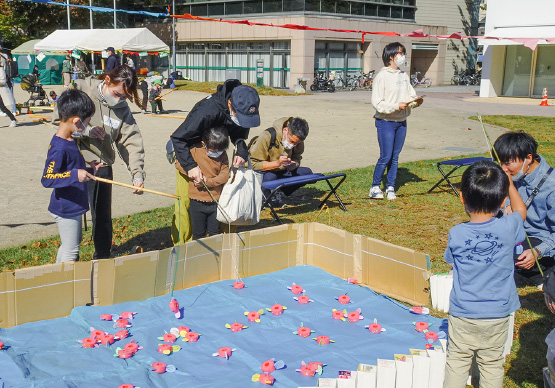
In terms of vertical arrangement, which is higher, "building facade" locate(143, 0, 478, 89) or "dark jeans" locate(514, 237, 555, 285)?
"building facade" locate(143, 0, 478, 89)

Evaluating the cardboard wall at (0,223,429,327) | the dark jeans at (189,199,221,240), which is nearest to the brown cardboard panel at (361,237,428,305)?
the cardboard wall at (0,223,429,327)

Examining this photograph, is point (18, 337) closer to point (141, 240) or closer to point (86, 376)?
point (86, 376)

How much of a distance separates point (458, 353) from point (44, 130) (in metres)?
13.2

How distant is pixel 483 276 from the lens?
325cm

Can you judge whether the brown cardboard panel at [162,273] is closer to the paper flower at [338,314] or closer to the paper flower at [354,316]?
the paper flower at [338,314]

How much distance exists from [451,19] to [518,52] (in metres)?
12.8

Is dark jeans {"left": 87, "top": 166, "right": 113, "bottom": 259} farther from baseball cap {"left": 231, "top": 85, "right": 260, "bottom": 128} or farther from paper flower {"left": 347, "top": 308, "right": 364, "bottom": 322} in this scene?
paper flower {"left": 347, "top": 308, "right": 364, "bottom": 322}

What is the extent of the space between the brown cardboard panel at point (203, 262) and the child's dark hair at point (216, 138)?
2.46ft

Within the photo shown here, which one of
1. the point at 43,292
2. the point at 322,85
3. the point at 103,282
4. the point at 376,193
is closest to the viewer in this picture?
the point at 43,292

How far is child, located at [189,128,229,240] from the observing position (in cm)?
511

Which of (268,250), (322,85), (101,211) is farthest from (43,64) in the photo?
(268,250)

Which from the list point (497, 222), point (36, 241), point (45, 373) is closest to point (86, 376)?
point (45, 373)

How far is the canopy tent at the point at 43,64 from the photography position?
109ft

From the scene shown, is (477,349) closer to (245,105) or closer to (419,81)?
(245,105)
